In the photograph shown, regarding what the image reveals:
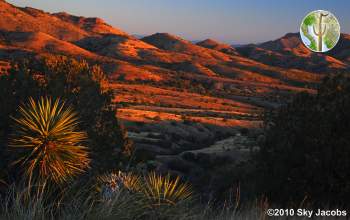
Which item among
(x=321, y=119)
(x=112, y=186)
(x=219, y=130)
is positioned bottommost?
(x=219, y=130)

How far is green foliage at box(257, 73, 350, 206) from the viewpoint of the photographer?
1342 cm

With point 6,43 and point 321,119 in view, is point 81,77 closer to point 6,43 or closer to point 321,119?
point 321,119

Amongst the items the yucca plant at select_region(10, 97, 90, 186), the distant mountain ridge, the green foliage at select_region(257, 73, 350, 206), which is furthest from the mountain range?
the green foliage at select_region(257, 73, 350, 206)

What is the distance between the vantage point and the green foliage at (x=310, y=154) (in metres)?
13.4

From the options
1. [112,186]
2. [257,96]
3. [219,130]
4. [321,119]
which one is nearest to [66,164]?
[112,186]

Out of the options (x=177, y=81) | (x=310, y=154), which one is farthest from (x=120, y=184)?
(x=177, y=81)

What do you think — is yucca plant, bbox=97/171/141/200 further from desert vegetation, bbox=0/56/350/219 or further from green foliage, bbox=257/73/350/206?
green foliage, bbox=257/73/350/206

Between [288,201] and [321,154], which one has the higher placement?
[321,154]

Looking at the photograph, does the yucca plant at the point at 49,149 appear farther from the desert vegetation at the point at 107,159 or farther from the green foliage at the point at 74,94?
the green foliage at the point at 74,94

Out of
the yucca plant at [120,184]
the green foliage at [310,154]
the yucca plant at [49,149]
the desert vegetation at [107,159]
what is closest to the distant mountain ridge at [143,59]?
the desert vegetation at [107,159]

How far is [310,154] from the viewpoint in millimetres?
14383

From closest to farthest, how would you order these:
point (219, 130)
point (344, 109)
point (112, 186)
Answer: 1. point (112, 186)
2. point (344, 109)
3. point (219, 130)

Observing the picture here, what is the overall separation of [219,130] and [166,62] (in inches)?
4340

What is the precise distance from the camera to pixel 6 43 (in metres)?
146
